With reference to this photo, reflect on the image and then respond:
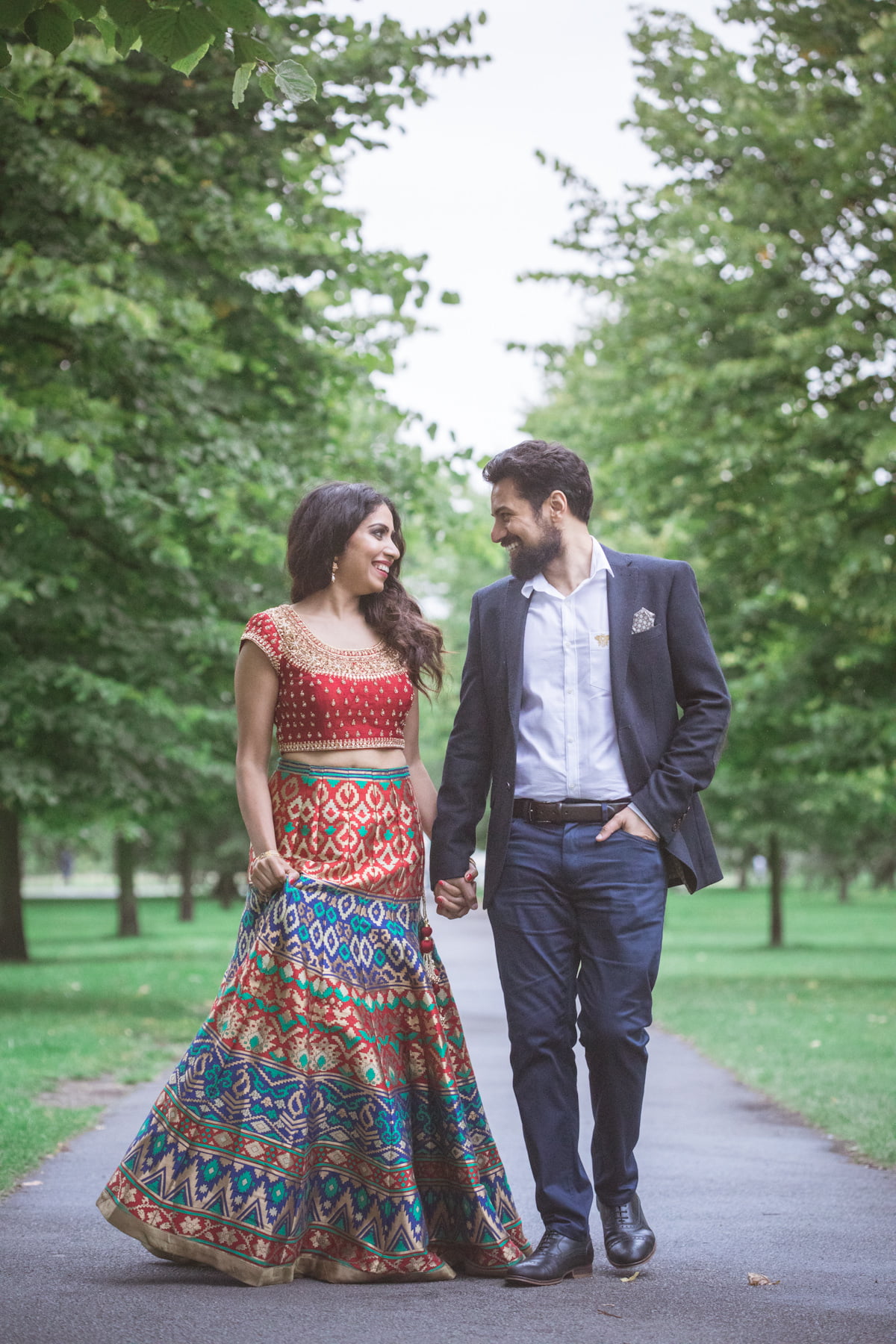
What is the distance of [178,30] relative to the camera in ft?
12.8

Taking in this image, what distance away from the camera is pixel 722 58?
14656mm

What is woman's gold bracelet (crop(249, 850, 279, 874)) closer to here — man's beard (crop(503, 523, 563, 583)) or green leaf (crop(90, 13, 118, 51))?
man's beard (crop(503, 523, 563, 583))

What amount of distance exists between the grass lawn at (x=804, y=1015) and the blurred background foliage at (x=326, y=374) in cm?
252

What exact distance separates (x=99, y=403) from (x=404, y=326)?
13.3ft

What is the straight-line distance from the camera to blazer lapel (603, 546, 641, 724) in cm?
454

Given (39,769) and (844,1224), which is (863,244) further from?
(844,1224)

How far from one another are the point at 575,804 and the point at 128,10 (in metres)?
2.45

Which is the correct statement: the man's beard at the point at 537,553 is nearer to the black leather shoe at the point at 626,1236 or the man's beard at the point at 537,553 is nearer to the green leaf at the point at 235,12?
the green leaf at the point at 235,12

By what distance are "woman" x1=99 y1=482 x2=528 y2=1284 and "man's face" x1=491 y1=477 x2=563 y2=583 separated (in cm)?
40

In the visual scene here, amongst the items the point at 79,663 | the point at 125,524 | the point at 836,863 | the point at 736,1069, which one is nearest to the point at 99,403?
the point at 125,524

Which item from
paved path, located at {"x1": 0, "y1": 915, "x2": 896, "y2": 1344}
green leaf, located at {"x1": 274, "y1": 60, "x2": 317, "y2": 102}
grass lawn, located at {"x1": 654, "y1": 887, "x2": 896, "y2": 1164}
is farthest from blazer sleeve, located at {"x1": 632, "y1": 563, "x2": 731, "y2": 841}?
grass lawn, located at {"x1": 654, "y1": 887, "x2": 896, "y2": 1164}

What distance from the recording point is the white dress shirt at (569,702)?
453 centimetres

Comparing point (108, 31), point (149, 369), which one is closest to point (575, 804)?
point (108, 31)

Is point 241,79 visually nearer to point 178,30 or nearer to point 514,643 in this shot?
point 178,30
